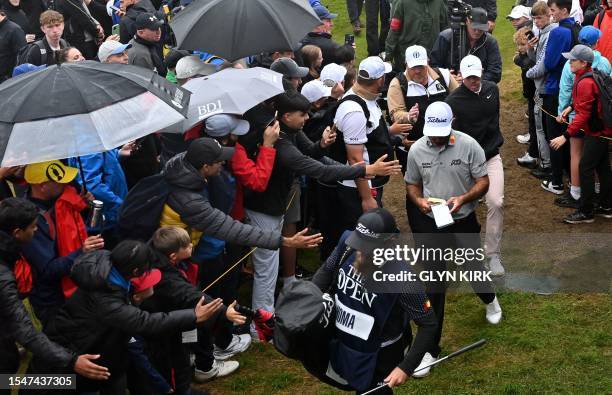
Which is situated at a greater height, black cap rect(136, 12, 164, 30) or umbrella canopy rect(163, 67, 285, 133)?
umbrella canopy rect(163, 67, 285, 133)

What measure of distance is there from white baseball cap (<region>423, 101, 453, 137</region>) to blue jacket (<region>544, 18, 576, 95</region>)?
10.2 ft

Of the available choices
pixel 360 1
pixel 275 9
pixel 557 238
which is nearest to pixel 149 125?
pixel 275 9

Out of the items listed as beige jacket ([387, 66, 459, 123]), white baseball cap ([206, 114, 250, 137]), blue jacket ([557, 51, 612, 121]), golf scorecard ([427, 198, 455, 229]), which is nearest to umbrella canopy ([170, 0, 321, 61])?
beige jacket ([387, 66, 459, 123])

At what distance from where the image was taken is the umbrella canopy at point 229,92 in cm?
646

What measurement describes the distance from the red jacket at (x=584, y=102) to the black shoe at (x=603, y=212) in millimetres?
846

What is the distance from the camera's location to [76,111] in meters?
5.27

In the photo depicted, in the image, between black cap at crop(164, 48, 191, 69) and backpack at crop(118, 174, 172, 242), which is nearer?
backpack at crop(118, 174, 172, 242)

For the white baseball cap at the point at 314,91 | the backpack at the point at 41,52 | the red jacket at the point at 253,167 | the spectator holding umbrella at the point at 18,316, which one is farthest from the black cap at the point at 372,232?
the backpack at the point at 41,52

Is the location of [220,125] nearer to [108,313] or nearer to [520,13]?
[108,313]

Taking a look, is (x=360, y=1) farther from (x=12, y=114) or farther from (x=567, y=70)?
(x=12, y=114)

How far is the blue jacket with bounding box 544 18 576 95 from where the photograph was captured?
9.07 meters

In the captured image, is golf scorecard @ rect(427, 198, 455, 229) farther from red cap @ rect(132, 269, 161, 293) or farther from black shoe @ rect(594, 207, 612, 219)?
black shoe @ rect(594, 207, 612, 219)

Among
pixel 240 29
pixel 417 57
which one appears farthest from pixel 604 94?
pixel 240 29

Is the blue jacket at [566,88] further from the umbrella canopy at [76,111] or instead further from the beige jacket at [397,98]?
the umbrella canopy at [76,111]
